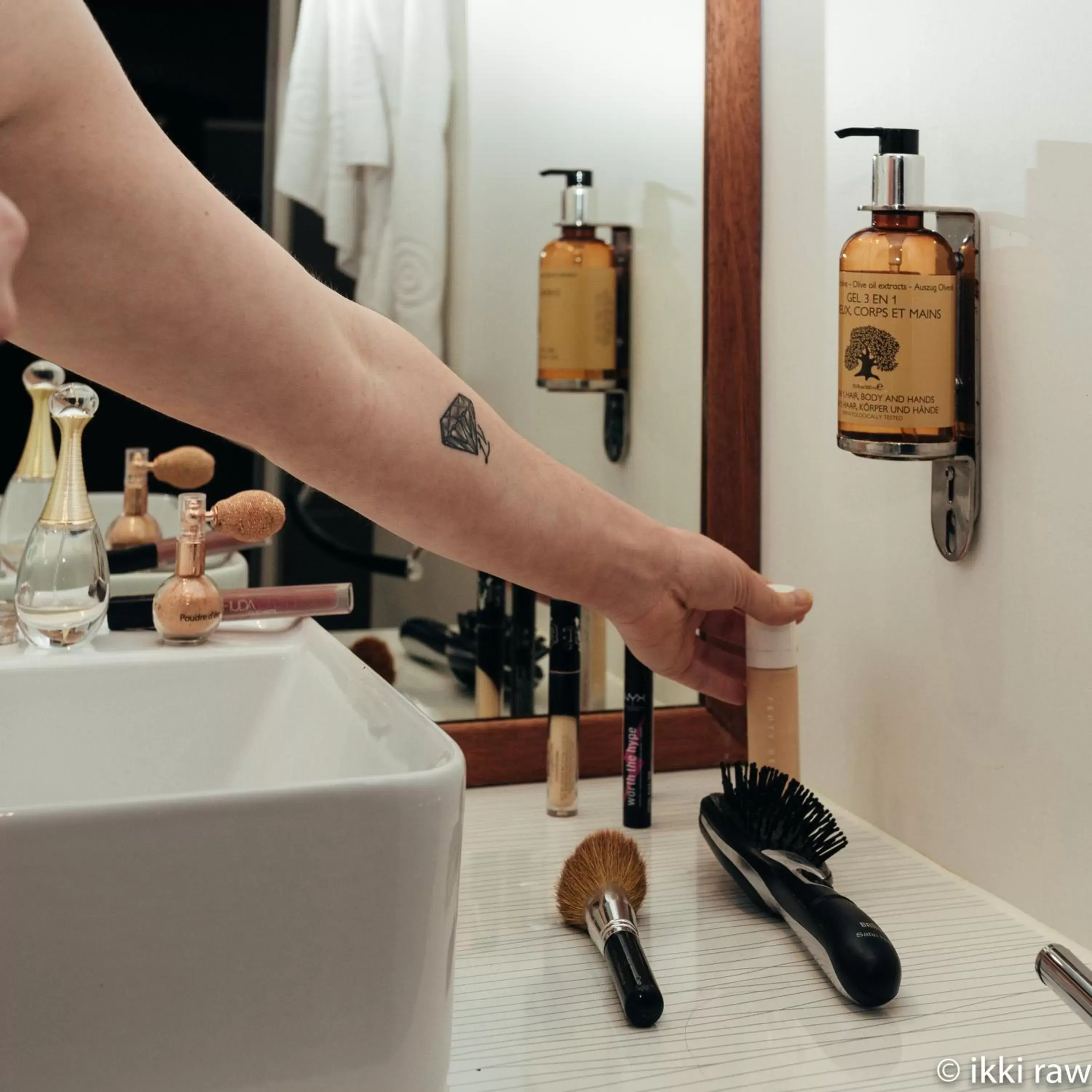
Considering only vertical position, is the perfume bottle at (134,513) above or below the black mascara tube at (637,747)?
above

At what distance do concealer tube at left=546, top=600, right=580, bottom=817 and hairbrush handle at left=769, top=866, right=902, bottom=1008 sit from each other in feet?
0.86

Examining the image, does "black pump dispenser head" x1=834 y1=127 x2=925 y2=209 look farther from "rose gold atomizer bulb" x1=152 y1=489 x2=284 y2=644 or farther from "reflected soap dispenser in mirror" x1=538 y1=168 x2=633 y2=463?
"rose gold atomizer bulb" x1=152 y1=489 x2=284 y2=644

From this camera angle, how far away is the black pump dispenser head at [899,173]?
80 centimetres

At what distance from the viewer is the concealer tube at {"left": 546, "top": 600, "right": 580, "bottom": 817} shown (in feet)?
3.17

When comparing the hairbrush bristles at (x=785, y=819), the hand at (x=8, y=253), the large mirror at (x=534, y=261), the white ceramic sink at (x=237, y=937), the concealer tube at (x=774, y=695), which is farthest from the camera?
the large mirror at (x=534, y=261)

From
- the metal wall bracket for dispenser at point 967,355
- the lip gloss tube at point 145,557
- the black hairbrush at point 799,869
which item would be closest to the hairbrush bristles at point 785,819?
the black hairbrush at point 799,869

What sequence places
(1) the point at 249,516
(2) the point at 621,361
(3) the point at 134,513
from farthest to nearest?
(2) the point at 621,361 < (3) the point at 134,513 < (1) the point at 249,516

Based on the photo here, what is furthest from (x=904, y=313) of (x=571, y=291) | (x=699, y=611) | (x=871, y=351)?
(x=571, y=291)

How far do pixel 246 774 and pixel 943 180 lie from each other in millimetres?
663

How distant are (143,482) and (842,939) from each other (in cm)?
69

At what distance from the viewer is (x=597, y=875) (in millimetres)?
775

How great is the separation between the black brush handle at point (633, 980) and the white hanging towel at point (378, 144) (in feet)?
1.90

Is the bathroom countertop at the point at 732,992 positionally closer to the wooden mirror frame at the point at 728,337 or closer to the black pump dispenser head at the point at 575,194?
the wooden mirror frame at the point at 728,337

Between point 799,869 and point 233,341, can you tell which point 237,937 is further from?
point 799,869
